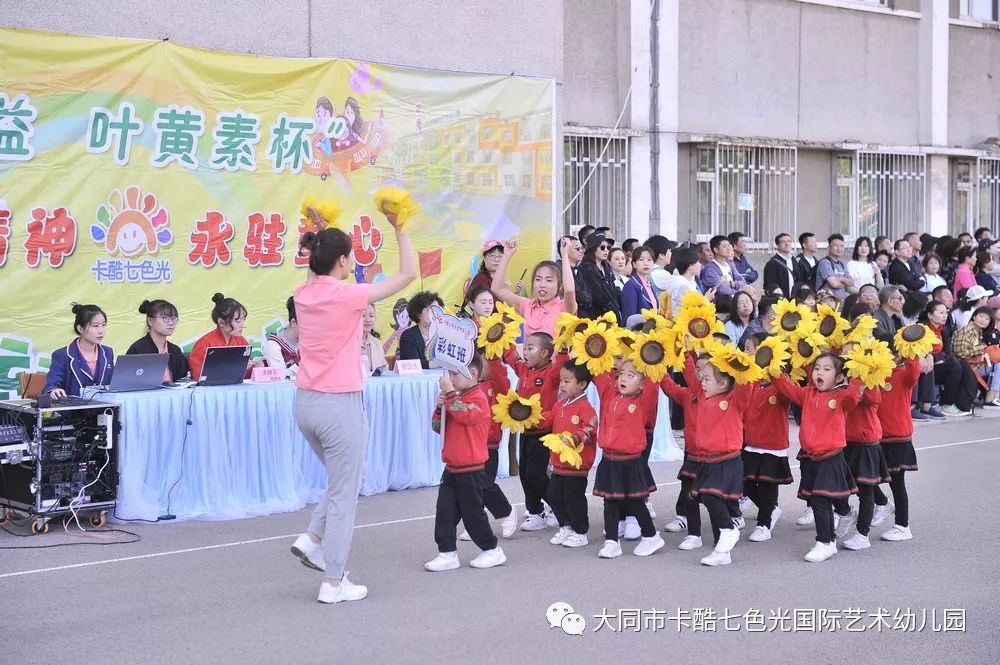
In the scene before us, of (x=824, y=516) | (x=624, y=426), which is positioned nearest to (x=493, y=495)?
(x=624, y=426)

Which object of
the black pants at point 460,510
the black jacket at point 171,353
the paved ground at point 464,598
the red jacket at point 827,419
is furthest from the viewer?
the black jacket at point 171,353

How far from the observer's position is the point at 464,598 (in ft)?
22.3

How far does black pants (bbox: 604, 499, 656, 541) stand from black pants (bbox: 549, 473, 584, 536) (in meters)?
0.17

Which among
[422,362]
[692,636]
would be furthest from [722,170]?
[692,636]

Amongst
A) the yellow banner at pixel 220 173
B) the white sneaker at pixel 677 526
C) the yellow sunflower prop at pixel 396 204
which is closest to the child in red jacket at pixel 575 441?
the white sneaker at pixel 677 526

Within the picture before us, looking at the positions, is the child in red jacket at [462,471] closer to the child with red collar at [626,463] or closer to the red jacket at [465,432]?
the red jacket at [465,432]

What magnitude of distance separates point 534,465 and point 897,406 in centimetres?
247

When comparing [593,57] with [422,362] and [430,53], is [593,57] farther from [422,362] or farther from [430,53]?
[422,362]

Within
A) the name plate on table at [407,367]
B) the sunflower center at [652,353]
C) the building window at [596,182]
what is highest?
the building window at [596,182]

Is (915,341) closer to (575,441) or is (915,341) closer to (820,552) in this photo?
(820,552)

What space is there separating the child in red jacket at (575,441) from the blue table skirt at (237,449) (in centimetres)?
213

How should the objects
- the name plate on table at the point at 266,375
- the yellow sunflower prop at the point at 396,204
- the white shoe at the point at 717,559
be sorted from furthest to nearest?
the name plate on table at the point at 266,375 < the white shoe at the point at 717,559 < the yellow sunflower prop at the point at 396,204

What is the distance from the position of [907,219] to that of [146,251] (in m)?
13.1

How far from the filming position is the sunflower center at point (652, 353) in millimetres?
7855
